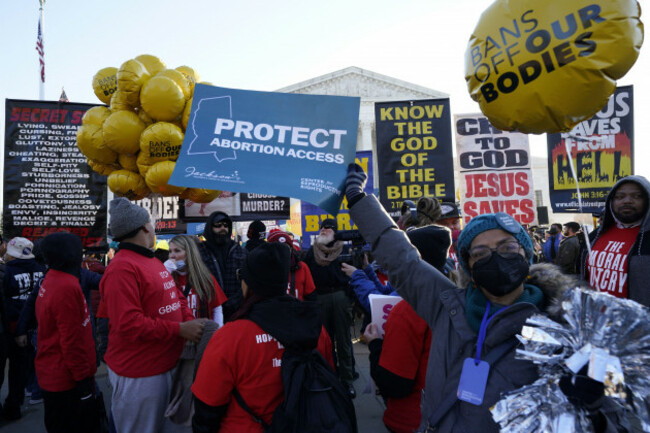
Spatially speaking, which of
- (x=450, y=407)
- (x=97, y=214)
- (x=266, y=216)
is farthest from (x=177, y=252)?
(x=266, y=216)

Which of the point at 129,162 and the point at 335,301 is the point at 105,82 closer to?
the point at 129,162

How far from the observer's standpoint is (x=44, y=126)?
235 inches

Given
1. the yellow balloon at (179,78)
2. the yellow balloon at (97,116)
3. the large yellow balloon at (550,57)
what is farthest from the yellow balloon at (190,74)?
the large yellow balloon at (550,57)

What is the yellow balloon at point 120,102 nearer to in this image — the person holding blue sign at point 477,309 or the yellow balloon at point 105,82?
the yellow balloon at point 105,82

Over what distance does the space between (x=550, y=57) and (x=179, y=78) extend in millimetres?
3976

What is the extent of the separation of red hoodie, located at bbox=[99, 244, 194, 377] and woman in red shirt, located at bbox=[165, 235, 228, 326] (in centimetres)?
62

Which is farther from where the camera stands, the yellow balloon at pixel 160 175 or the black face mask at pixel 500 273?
the yellow balloon at pixel 160 175

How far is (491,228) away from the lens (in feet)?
5.02

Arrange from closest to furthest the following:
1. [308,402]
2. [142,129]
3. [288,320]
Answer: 1. [308,402]
2. [288,320]
3. [142,129]

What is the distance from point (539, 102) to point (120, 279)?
8.67 ft

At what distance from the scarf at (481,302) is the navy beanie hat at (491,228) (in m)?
0.15

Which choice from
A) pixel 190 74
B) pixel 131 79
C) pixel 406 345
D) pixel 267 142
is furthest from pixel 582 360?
pixel 190 74

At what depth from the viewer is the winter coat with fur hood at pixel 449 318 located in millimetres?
1294

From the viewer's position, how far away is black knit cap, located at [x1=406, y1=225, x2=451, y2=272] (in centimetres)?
220
